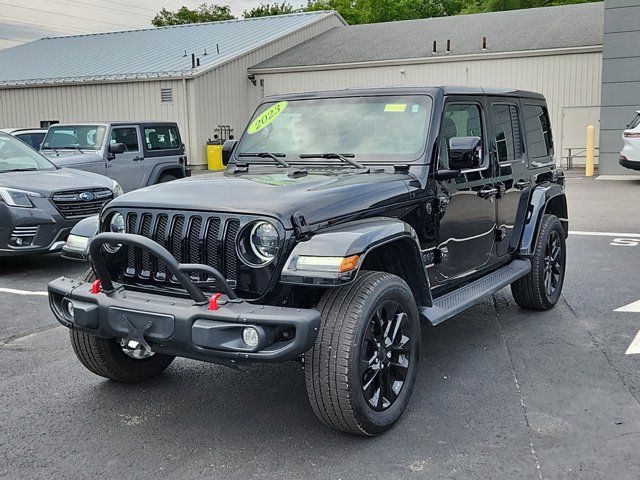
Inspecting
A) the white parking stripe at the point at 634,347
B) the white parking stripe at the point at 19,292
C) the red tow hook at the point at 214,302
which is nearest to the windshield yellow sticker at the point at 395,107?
the red tow hook at the point at 214,302

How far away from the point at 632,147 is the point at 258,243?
14287 millimetres

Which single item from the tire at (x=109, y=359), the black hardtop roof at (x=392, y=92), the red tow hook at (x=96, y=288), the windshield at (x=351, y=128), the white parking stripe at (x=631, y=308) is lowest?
the white parking stripe at (x=631, y=308)

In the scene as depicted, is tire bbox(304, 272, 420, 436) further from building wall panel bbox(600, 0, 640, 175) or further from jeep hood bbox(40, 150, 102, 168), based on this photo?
building wall panel bbox(600, 0, 640, 175)

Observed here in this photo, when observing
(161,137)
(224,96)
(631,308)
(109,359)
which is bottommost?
(631,308)

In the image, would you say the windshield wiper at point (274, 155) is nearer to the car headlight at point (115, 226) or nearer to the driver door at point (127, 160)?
the car headlight at point (115, 226)

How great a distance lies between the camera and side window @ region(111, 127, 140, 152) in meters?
12.9

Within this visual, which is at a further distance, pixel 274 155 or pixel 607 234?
pixel 607 234

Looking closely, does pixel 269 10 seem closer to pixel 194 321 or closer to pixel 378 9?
pixel 378 9

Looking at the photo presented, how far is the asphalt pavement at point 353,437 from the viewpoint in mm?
3451

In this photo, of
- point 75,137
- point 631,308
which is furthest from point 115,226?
point 75,137

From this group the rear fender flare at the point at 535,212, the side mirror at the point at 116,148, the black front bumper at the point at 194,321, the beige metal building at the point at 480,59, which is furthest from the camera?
the beige metal building at the point at 480,59

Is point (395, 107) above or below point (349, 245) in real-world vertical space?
above

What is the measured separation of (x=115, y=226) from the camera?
4020mm

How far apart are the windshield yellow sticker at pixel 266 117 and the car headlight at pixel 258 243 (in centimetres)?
184
